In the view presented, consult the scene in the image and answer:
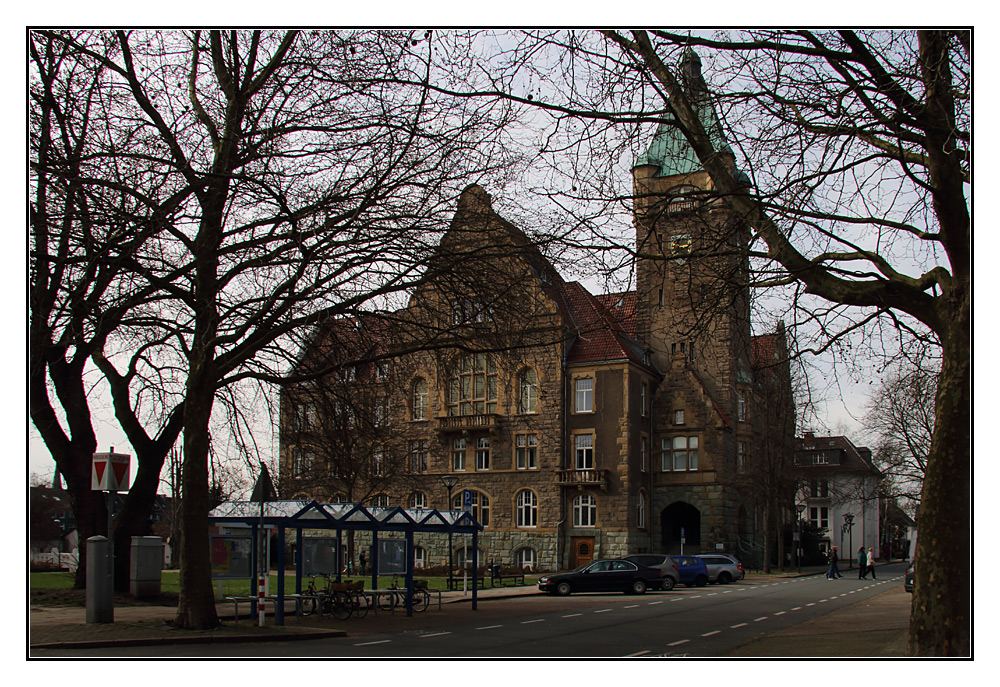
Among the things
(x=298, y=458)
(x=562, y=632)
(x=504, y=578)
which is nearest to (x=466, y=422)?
(x=504, y=578)

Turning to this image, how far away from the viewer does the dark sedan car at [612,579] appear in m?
35.2

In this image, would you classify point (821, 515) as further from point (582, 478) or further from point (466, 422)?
point (466, 422)

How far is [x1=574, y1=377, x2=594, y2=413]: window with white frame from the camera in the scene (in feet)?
180

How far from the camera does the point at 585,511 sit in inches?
2117

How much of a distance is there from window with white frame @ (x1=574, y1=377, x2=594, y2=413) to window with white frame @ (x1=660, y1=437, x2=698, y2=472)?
573 cm

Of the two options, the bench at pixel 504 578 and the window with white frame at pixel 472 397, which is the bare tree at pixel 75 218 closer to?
the bench at pixel 504 578

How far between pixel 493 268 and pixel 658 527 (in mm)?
42956

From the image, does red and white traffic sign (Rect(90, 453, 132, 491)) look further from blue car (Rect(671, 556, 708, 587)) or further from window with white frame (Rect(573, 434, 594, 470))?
window with white frame (Rect(573, 434, 594, 470))

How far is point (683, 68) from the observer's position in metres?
12.8

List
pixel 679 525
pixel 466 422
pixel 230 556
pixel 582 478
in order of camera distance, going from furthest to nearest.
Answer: pixel 679 525
pixel 466 422
pixel 582 478
pixel 230 556

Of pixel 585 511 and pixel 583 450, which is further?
pixel 583 450

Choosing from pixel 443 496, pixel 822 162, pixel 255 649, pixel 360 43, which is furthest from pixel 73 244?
pixel 443 496

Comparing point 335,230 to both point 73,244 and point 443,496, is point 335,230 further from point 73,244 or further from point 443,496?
point 443,496

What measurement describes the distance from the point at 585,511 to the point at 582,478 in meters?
1.93
